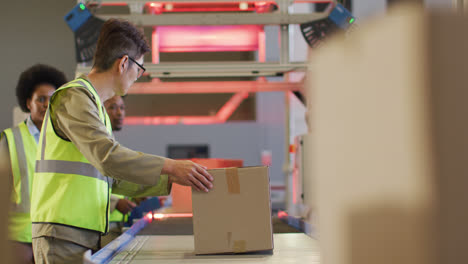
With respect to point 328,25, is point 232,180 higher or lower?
lower

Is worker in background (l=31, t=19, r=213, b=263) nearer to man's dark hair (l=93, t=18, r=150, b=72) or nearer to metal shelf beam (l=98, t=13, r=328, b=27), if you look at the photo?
man's dark hair (l=93, t=18, r=150, b=72)

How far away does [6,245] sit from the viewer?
465mm

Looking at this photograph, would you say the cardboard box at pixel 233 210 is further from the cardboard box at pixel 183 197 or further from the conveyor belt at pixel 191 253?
the cardboard box at pixel 183 197

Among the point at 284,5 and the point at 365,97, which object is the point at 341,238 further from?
the point at 284,5

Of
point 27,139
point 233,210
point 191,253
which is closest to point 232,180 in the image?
point 233,210

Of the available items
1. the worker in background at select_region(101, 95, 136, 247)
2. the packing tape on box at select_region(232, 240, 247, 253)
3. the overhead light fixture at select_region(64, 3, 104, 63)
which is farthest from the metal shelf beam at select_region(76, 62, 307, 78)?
the packing tape on box at select_region(232, 240, 247, 253)

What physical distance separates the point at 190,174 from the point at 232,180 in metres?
0.16

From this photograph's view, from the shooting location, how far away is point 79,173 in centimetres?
161

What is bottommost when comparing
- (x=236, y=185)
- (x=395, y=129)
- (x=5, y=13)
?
(x=236, y=185)

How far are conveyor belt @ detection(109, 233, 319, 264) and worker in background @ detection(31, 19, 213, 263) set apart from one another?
19cm

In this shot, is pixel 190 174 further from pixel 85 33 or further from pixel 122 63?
pixel 85 33

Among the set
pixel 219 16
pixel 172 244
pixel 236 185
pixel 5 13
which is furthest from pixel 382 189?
pixel 5 13

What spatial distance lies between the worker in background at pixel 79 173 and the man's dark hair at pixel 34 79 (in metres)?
1.24

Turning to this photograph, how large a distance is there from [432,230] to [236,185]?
Result: 1.18 m
